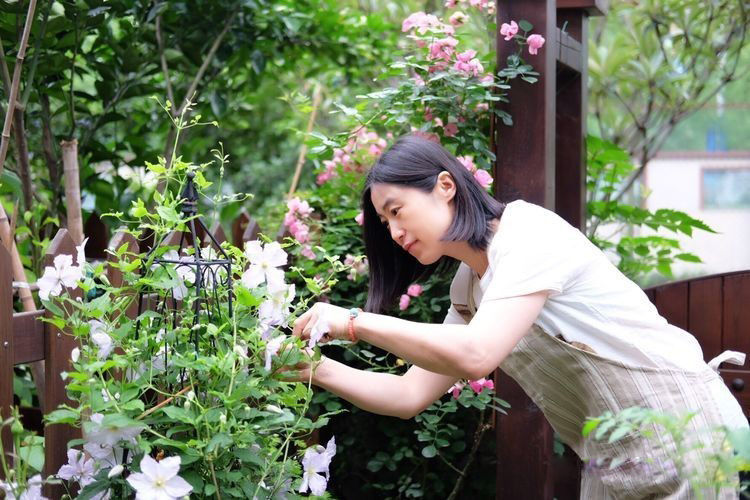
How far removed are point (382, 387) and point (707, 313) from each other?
1365 mm

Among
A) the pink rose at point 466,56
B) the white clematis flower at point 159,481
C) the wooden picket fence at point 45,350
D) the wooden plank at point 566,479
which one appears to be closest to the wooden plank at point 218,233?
the wooden picket fence at point 45,350

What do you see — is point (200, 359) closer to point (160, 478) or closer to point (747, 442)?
point (160, 478)

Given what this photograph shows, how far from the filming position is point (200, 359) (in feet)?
4.54

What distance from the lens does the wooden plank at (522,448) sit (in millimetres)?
2480

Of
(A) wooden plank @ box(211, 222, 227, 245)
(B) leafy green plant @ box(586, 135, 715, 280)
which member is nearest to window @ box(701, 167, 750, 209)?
(B) leafy green plant @ box(586, 135, 715, 280)

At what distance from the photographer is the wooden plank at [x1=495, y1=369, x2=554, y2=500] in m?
2.48

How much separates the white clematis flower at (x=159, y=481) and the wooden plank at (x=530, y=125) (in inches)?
55.4

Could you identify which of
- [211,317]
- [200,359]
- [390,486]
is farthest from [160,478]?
[390,486]

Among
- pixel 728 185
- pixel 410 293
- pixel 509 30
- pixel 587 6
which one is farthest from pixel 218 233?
pixel 728 185

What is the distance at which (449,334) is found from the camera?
1543 millimetres

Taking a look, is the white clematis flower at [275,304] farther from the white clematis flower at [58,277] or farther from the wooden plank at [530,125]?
the wooden plank at [530,125]

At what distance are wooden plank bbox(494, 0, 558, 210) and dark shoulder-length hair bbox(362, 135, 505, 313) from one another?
589 mm

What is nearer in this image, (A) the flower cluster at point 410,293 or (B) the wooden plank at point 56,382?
(B) the wooden plank at point 56,382

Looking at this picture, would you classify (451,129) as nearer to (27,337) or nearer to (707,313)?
(707,313)
